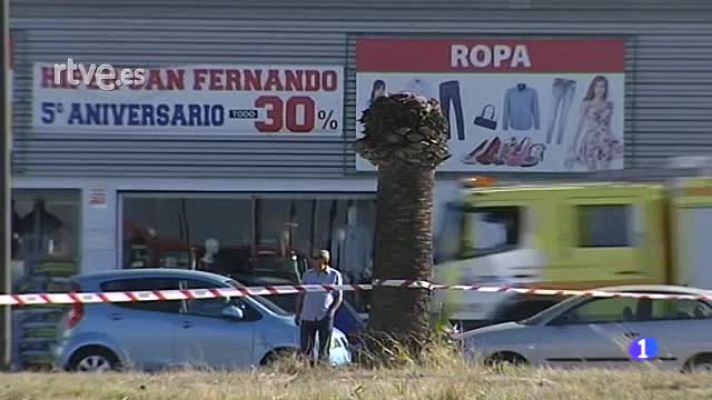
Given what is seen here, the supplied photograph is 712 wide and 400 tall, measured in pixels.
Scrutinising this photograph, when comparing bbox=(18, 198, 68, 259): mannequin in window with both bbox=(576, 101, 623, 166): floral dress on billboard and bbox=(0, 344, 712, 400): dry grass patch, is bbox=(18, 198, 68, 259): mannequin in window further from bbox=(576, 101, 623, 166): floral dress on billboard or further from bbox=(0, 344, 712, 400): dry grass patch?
bbox=(0, 344, 712, 400): dry grass patch

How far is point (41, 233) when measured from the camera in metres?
23.8

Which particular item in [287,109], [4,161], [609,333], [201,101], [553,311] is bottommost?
[609,333]

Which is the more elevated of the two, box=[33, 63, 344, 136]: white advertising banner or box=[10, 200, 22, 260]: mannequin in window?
box=[33, 63, 344, 136]: white advertising banner

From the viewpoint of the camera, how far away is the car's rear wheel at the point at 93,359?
1542 cm

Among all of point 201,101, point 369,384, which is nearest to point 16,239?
point 201,101

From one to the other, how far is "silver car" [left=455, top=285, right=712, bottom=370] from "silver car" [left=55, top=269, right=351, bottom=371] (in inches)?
78.1

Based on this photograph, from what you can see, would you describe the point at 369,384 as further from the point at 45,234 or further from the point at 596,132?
the point at 45,234

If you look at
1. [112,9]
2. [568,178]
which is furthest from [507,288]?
[112,9]

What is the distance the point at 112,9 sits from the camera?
2348 centimetres

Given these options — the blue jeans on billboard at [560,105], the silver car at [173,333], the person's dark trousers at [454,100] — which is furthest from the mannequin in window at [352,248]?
the silver car at [173,333]

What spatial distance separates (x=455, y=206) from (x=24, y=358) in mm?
5695

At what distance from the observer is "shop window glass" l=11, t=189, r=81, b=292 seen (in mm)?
23531

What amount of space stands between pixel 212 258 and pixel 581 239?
8.61 m

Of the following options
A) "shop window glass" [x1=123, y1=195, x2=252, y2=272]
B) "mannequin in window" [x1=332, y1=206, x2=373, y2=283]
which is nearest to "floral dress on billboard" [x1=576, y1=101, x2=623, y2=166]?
"mannequin in window" [x1=332, y1=206, x2=373, y2=283]
